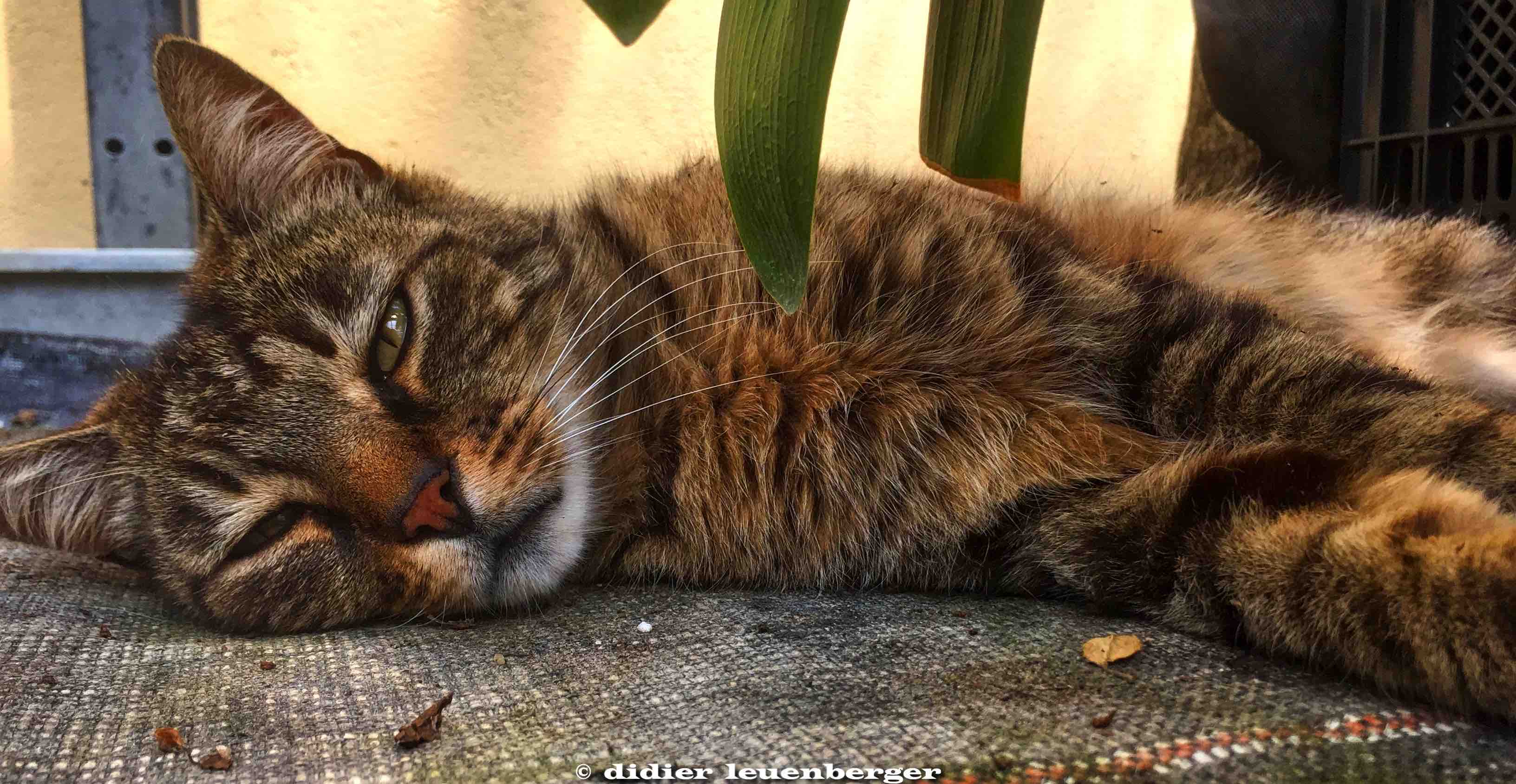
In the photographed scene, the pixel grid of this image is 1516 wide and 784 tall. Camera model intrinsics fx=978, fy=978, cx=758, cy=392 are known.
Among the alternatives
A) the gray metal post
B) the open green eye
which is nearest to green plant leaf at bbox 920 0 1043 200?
the open green eye

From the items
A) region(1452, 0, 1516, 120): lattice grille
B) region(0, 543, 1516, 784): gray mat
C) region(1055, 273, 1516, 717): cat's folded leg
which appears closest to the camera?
region(0, 543, 1516, 784): gray mat

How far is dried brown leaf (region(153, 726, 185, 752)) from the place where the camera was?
3.01 ft

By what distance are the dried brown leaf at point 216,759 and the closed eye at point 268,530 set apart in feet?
1.58

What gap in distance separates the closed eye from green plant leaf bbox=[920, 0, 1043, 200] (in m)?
0.98

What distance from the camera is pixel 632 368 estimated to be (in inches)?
61.1

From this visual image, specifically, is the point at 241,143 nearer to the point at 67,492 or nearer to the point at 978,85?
the point at 67,492

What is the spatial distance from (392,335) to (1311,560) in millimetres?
1233

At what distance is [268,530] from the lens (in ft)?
4.50

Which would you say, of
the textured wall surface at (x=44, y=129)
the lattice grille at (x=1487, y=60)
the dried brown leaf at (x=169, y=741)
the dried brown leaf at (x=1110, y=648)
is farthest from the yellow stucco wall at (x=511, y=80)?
the dried brown leaf at (x=169, y=741)

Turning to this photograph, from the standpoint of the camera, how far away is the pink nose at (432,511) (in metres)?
1.26

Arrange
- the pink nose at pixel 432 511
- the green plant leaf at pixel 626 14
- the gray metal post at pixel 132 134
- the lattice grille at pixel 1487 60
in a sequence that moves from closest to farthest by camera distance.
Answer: the pink nose at pixel 432 511 < the green plant leaf at pixel 626 14 < the lattice grille at pixel 1487 60 < the gray metal post at pixel 132 134

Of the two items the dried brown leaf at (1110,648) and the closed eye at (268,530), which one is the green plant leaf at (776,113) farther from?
the closed eye at (268,530)

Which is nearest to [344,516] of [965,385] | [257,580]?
[257,580]

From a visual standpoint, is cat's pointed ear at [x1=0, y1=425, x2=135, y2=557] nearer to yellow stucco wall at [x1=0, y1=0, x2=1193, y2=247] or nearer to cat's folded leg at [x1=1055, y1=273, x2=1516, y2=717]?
yellow stucco wall at [x1=0, y1=0, x2=1193, y2=247]
